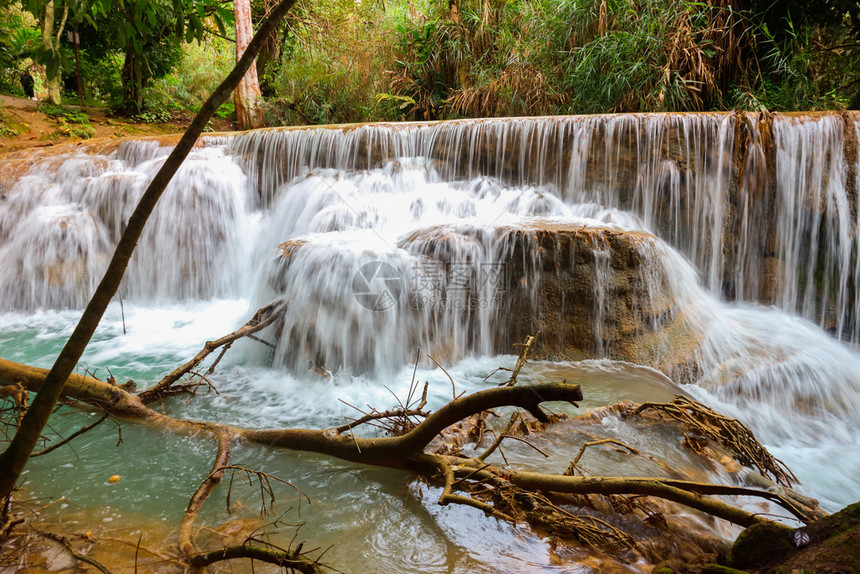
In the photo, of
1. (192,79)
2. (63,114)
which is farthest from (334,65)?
(192,79)

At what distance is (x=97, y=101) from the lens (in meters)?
12.1

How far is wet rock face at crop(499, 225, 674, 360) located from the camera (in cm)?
453

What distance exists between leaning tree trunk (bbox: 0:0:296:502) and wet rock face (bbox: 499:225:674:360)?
3531 mm

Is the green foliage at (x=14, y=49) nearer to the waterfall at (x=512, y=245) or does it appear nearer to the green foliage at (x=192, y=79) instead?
the green foliage at (x=192, y=79)

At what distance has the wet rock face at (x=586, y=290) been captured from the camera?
14.9 feet

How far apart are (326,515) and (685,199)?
5589mm

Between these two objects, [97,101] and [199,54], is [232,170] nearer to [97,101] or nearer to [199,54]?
[97,101]

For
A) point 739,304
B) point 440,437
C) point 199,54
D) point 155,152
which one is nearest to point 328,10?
point 155,152

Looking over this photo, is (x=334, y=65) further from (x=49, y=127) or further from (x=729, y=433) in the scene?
(x=729, y=433)

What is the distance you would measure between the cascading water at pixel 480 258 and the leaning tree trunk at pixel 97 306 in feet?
5.20

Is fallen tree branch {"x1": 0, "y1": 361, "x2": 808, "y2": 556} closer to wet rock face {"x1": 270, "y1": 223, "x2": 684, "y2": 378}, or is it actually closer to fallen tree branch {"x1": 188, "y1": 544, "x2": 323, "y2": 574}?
fallen tree branch {"x1": 188, "y1": 544, "x2": 323, "y2": 574}

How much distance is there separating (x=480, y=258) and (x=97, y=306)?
3713 mm

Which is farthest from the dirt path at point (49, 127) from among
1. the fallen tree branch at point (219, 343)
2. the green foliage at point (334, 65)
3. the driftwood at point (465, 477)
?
the driftwood at point (465, 477)

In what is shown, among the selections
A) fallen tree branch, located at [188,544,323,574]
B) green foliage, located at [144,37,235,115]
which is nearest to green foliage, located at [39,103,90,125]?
green foliage, located at [144,37,235,115]
